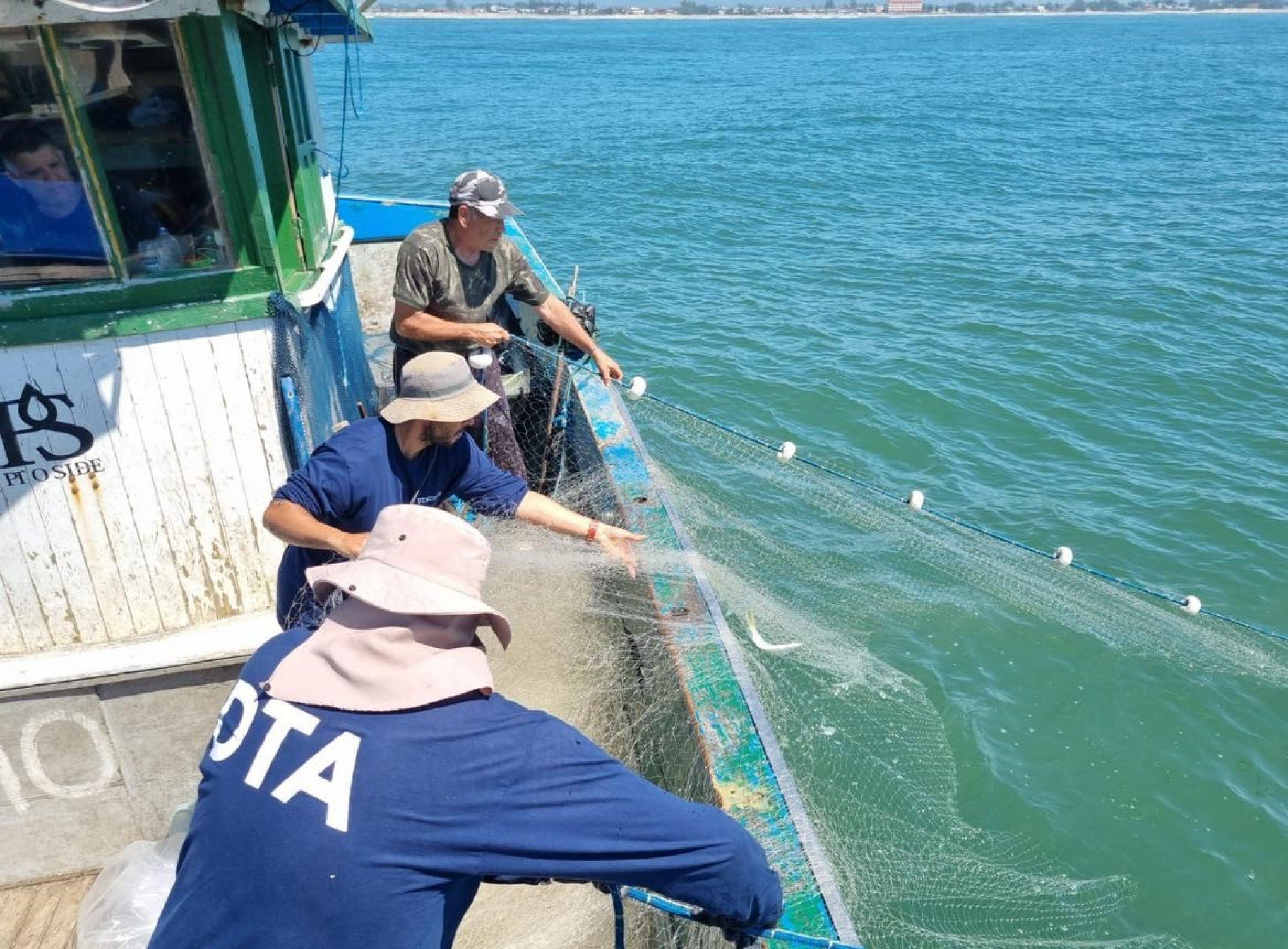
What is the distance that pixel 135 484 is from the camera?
11.1 ft

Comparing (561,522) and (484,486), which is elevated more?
(484,486)

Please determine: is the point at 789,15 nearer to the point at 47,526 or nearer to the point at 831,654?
the point at 831,654

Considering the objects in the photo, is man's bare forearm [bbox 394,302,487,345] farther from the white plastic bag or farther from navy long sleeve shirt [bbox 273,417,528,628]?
the white plastic bag

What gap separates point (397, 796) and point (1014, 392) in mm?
10018

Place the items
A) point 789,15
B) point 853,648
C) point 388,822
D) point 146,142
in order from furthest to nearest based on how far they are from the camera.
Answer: point 789,15
point 853,648
point 146,142
point 388,822

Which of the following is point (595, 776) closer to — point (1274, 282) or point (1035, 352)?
point (1035, 352)

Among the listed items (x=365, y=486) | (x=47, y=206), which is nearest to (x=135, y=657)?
(x=365, y=486)

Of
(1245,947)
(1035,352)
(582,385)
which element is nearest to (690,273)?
(1035,352)

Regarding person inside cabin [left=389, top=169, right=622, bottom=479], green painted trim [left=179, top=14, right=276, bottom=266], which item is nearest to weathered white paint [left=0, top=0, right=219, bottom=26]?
green painted trim [left=179, top=14, right=276, bottom=266]

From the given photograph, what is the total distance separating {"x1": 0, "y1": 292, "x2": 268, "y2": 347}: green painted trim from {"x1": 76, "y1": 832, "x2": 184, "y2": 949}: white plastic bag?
1.68 meters

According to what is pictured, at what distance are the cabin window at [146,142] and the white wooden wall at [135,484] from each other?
309 mm

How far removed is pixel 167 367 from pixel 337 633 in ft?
6.97

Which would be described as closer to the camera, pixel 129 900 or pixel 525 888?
pixel 129 900

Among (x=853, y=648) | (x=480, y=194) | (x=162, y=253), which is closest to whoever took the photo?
(x=162, y=253)
